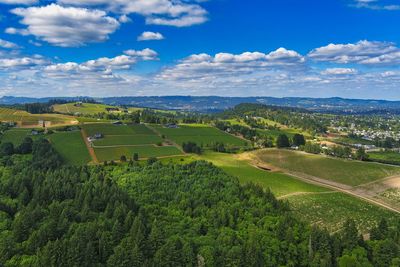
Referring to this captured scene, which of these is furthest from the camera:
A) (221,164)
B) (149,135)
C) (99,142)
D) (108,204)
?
(149,135)

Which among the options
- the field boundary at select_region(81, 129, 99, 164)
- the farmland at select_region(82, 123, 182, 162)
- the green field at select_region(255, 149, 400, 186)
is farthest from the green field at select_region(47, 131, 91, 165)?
the green field at select_region(255, 149, 400, 186)

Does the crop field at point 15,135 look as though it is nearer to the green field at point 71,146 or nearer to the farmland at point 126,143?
the green field at point 71,146

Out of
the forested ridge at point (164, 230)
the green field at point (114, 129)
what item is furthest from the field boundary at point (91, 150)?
the forested ridge at point (164, 230)

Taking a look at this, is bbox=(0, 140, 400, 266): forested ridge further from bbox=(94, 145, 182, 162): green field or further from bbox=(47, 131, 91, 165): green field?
bbox=(94, 145, 182, 162): green field

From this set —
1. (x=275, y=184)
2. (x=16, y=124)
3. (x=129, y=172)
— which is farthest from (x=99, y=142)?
(x=275, y=184)

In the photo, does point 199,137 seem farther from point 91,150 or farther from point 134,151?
point 91,150

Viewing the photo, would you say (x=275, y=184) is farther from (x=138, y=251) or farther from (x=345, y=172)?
(x=138, y=251)

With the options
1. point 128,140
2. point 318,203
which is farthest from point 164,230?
point 128,140
